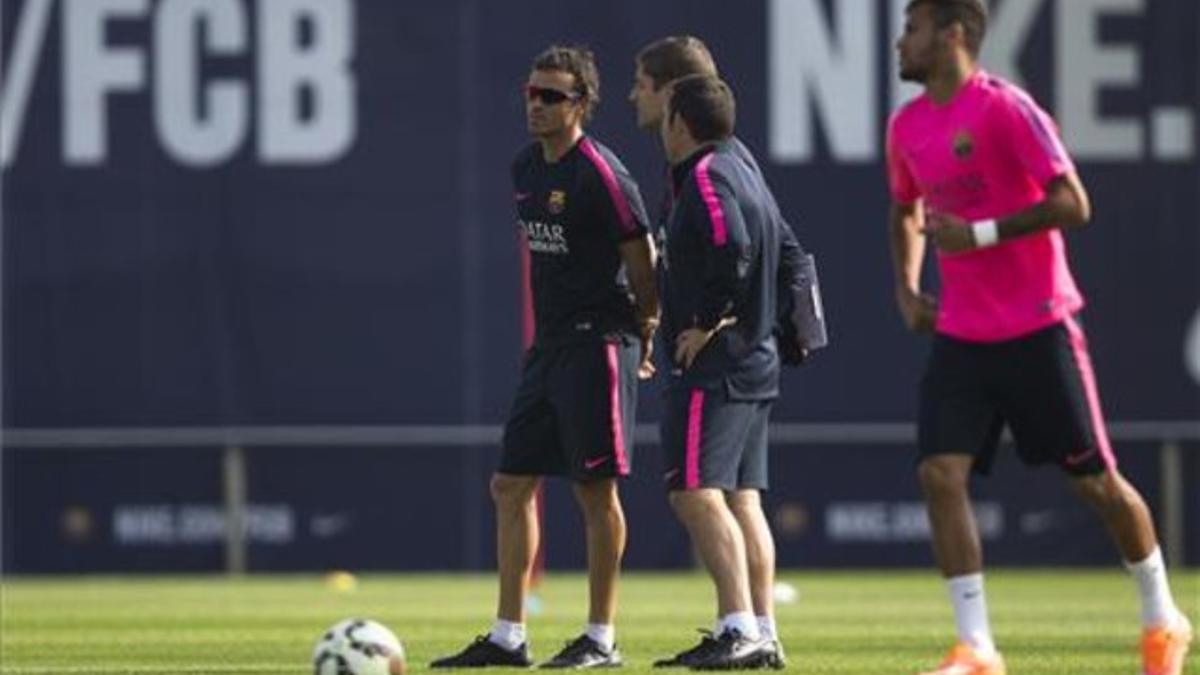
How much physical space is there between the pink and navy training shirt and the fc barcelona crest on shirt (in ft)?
6.47

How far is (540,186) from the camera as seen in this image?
12.5 m

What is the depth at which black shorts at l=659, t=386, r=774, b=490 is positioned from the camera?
474 inches

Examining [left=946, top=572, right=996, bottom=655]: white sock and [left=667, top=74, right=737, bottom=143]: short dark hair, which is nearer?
[left=946, top=572, right=996, bottom=655]: white sock

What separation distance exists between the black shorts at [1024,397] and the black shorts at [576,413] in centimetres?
196

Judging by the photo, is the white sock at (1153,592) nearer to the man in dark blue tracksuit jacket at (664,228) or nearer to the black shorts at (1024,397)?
the black shorts at (1024,397)

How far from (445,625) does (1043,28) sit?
8.20 metres

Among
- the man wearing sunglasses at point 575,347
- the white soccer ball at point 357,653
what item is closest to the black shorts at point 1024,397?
the white soccer ball at point 357,653

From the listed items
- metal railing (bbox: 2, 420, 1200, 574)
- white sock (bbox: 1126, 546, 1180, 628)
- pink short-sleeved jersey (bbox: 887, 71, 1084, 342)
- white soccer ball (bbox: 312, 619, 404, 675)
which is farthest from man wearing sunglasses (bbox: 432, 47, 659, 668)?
metal railing (bbox: 2, 420, 1200, 574)

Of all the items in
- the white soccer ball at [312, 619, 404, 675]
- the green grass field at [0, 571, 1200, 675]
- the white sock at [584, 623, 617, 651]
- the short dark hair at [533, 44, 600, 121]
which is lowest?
the green grass field at [0, 571, 1200, 675]

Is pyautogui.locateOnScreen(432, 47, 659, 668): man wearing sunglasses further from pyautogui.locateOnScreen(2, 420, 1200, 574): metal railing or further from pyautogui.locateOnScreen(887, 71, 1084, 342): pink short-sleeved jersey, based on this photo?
pyautogui.locateOnScreen(2, 420, 1200, 574): metal railing

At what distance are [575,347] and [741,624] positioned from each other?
123cm

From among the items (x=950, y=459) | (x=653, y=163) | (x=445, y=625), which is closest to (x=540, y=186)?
(x=950, y=459)

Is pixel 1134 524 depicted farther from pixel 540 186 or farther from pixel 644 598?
pixel 644 598

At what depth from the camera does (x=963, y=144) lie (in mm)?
10648
